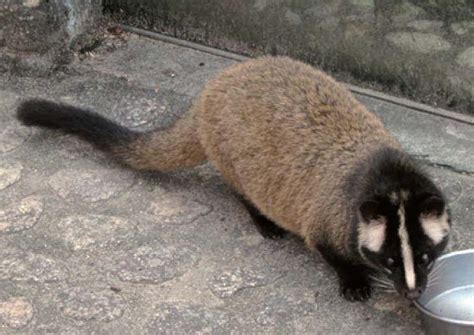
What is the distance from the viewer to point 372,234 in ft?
12.3

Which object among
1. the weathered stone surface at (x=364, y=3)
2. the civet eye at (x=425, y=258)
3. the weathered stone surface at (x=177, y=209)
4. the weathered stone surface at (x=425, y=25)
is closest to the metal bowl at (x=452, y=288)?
the civet eye at (x=425, y=258)

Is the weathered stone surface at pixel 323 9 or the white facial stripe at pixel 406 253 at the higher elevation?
the weathered stone surface at pixel 323 9

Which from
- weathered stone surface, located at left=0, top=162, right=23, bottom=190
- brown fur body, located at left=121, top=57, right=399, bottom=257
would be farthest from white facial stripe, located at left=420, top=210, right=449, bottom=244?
weathered stone surface, located at left=0, top=162, right=23, bottom=190

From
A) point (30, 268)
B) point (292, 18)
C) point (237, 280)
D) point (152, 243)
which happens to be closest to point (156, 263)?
point (152, 243)

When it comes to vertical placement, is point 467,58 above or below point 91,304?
above

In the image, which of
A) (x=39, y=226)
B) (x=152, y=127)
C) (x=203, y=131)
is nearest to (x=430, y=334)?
(x=203, y=131)

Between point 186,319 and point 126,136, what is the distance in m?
1.37

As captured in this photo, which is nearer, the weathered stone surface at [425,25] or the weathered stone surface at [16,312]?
the weathered stone surface at [16,312]

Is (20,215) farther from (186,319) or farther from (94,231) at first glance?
(186,319)

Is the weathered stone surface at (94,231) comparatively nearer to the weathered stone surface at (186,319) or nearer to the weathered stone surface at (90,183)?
the weathered stone surface at (90,183)

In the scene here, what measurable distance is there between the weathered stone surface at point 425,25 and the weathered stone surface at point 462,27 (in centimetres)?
8

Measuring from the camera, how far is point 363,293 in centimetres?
407

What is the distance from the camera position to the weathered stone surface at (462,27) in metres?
5.30

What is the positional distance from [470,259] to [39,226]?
6.92ft
